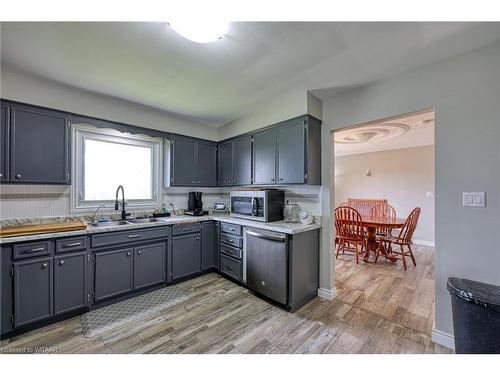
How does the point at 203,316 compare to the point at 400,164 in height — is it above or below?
below

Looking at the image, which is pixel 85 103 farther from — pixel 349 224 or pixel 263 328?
pixel 349 224

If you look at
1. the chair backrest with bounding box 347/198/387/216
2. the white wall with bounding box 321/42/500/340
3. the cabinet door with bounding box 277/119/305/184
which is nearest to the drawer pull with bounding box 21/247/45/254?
the cabinet door with bounding box 277/119/305/184

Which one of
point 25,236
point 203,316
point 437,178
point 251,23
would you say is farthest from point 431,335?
point 25,236

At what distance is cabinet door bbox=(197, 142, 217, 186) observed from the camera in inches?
141

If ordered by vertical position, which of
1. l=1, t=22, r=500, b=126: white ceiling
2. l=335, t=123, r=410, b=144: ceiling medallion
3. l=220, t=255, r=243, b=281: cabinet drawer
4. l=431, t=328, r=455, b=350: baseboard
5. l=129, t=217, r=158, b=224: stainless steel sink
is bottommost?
l=431, t=328, r=455, b=350: baseboard

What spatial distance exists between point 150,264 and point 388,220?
407 centimetres

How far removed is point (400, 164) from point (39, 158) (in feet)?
22.6

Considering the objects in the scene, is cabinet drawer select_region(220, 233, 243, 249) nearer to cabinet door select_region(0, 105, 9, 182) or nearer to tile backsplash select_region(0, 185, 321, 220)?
tile backsplash select_region(0, 185, 321, 220)

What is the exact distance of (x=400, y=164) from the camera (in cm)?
538

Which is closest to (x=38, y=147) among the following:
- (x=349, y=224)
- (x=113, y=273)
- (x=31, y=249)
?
(x=31, y=249)

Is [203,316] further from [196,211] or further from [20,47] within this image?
[20,47]

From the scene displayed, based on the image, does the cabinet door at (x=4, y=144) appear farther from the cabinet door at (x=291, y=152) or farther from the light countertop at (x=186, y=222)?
the cabinet door at (x=291, y=152)

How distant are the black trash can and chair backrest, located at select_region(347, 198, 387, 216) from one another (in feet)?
14.6
